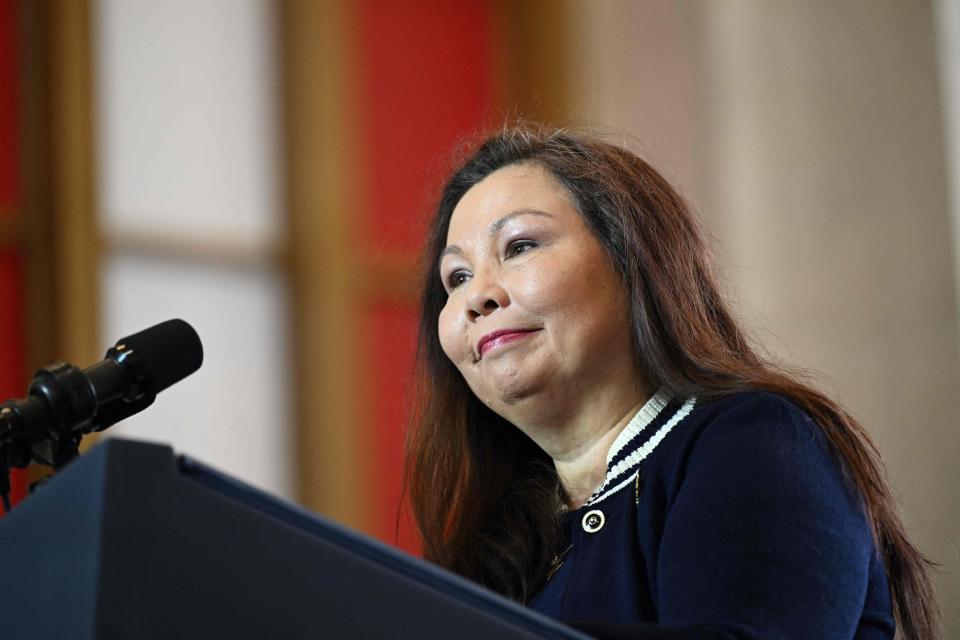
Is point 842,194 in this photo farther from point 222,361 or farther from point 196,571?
point 196,571

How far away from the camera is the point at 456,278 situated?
2.10m

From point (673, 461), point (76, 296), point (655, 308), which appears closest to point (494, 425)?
point (655, 308)

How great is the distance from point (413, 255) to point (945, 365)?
5.72 ft

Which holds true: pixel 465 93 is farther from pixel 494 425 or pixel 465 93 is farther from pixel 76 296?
pixel 494 425

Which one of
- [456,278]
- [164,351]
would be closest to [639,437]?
[456,278]

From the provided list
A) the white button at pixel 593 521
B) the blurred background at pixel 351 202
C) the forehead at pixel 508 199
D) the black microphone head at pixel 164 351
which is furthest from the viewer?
the blurred background at pixel 351 202

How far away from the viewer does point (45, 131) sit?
4219mm

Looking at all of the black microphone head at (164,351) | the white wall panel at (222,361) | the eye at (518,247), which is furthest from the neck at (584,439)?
the white wall panel at (222,361)

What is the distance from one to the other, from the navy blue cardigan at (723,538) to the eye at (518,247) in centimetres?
28

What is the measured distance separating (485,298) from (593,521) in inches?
13.2

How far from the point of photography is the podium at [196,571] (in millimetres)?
959

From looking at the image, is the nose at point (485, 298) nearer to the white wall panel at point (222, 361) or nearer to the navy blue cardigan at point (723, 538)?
the navy blue cardigan at point (723, 538)

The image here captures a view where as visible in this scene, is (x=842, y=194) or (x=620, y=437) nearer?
(x=620, y=437)

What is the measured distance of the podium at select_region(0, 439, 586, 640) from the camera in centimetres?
96
